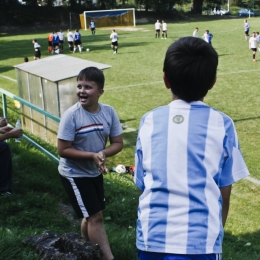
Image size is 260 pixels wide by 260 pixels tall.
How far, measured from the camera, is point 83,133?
161 inches

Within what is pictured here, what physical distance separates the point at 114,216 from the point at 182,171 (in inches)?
155

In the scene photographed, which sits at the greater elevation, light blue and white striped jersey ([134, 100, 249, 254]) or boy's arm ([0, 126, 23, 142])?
light blue and white striped jersey ([134, 100, 249, 254])

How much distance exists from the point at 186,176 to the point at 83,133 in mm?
1999

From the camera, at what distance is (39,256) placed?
379 cm

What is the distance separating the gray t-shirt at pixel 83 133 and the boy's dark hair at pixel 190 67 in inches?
72.6

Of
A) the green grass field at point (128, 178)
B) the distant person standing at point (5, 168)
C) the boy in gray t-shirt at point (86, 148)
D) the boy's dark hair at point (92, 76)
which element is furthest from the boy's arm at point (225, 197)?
the distant person standing at point (5, 168)

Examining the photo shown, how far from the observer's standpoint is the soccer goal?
5537cm

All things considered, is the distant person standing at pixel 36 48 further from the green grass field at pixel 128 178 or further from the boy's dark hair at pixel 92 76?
the boy's dark hair at pixel 92 76

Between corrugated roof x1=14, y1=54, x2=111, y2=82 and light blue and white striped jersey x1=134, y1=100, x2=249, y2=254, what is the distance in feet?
26.3

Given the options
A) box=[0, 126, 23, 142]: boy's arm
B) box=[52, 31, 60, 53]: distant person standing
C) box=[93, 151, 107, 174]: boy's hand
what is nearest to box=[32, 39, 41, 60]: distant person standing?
box=[52, 31, 60, 53]: distant person standing

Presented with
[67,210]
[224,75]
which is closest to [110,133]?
[67,210]

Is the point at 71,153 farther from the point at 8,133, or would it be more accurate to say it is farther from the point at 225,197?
the point at 225,197

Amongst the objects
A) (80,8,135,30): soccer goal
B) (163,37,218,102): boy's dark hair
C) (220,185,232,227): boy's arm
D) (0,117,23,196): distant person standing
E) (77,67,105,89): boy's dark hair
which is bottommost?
(80,8,135,30): soccer goal

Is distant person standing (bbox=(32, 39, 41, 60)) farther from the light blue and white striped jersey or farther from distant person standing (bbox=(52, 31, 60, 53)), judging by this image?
the light blue and white striped jersey
